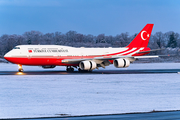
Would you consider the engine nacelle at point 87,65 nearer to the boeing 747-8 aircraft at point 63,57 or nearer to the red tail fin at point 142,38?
the boeing 747-8 aircraft at point 63,57

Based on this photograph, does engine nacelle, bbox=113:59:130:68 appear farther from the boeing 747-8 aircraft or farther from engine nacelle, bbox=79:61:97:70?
engine nacelle, bbox=79:61:97:70

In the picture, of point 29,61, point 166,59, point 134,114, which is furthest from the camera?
point 166,59

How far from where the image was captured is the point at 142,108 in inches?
567

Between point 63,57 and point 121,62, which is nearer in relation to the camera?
point 121,62

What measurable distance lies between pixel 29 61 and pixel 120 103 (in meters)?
25.2

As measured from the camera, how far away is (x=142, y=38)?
48156 mm

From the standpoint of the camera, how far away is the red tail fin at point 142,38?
157ft

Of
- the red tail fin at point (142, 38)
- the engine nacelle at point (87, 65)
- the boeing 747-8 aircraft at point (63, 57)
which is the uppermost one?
the red tail fin at point (142, 38)

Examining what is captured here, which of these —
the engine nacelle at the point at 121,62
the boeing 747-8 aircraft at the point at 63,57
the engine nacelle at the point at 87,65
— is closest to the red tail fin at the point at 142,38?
the boeing 747-8 aircraft at the point at 63,57

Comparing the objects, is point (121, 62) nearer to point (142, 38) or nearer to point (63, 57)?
point (63, 57)

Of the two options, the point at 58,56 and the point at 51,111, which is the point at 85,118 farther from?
the point at 58,56

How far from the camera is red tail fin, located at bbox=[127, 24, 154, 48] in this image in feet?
157

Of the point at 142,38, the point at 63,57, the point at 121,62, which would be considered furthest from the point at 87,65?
the point at 142,38

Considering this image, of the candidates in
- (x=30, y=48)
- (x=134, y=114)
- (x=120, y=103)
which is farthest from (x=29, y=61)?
(x=134, y=114)
